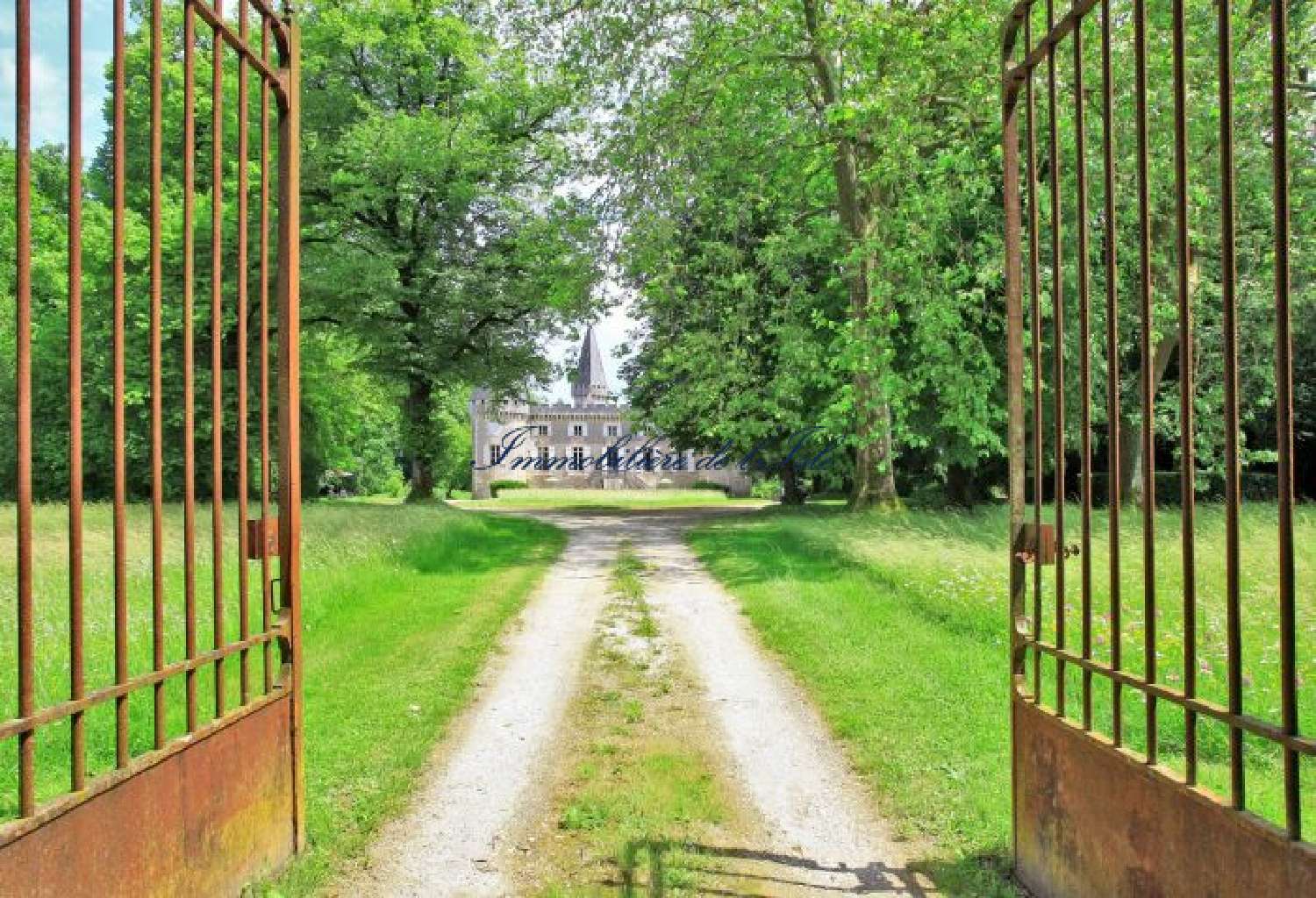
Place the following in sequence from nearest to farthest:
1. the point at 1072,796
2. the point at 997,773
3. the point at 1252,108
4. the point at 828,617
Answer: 1. the point at 1072,796
2. the point at 997,773
3. the point at 828,617
4. the point at 1252,108

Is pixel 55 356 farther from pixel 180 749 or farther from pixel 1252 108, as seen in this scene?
pixel 1252 108

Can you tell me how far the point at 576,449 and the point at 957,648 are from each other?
266 ft

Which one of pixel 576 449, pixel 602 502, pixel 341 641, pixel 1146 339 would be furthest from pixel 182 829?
pixel 576 449

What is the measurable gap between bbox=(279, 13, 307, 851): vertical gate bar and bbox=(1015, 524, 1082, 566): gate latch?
360 cm

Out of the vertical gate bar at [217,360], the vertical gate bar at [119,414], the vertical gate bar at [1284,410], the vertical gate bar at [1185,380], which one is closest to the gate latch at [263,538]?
the vertical gate bar at [217,360]

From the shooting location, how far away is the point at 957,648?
8445 millimetres

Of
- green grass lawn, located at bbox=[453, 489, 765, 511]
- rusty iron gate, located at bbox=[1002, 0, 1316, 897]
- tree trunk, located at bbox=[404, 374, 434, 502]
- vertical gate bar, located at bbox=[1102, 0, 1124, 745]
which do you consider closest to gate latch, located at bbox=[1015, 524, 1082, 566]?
rusty iron gate, located at bbox=[1002, 0, 1316, 897]

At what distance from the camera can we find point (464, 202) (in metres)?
23.9

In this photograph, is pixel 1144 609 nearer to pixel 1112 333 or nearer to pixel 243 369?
pixel 1112 333

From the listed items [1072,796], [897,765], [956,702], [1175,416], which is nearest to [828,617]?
[956,702]

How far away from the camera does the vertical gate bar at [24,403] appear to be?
8.63 feet

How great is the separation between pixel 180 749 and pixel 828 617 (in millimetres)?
7424

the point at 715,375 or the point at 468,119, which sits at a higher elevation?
the point at 468,119

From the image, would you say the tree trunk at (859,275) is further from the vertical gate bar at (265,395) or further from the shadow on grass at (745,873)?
the vertical gate bar at (265,395)
